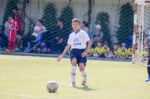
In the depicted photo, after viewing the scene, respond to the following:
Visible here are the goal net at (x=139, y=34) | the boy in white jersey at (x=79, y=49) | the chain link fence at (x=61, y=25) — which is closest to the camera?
the boy in white jersey at (x=79, y=49)

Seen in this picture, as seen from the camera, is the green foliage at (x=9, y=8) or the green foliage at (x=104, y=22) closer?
the green foliage at (x=104, y=22)

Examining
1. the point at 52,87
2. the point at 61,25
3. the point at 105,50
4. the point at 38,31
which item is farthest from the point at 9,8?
the point at 52,87

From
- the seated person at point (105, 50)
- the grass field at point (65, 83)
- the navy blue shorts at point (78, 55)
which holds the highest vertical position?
the seated person at point (105, 50)

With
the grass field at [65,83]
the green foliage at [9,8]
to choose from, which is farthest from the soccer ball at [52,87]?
the green foliage at [9,8]

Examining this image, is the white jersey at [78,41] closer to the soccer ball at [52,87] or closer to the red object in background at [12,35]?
the soccer ball at [52,87]

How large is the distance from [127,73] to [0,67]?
4.23 m

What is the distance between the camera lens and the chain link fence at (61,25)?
27.0 metres

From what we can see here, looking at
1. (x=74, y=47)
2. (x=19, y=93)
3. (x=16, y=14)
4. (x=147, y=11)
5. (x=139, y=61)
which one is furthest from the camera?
(x=16, y=14)

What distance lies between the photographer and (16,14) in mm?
28406

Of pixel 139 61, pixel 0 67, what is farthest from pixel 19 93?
pixel 139 61

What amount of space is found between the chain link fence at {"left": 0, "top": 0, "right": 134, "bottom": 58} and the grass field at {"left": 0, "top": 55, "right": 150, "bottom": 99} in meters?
7.26

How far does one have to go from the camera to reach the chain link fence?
2702 centimetres

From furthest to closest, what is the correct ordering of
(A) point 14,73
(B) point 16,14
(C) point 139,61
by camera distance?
(B) point 16,14
(C) point 139,61
(A) point 14,73

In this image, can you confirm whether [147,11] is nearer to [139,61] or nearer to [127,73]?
[139,61]
